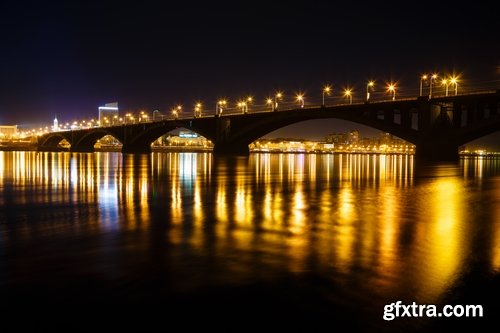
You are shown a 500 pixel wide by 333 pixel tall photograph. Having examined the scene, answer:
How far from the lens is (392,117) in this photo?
65938mm

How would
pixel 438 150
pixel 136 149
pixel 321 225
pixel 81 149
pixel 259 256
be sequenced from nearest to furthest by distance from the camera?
pixel 259 256 < pixel 321 225 < pixel 438 150 < pixel 136 149 < pixel 81 149

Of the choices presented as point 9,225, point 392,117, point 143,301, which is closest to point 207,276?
point 143,301

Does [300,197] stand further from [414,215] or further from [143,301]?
[143,301]

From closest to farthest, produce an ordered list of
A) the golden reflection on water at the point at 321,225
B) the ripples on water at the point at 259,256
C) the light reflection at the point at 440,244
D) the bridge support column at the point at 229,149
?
the ripples on water at the point at 259,256 < the light reflection at the point at 440,244 < the golden reflection on water at the point at 321,225 < the bridge support column at the point at 229,149

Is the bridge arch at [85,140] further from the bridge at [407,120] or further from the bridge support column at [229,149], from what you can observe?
the bridge support column at [229,149]

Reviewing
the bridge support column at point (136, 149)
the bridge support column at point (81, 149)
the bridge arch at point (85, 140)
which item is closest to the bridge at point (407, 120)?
the bridge support column at point (136, 149)

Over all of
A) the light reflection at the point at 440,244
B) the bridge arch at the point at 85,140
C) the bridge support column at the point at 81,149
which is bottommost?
the light reflection at the point at 440,244

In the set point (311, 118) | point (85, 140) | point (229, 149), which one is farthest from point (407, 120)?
point (85, 140)

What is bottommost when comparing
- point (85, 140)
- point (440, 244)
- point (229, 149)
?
point (440, 244)

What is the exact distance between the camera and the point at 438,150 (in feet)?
200

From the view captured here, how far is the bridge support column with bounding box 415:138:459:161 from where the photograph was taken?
60719 mm

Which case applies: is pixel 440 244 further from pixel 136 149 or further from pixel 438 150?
pixel 136 149

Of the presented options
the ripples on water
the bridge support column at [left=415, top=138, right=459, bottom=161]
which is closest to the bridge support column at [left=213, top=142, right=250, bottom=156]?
the bridge support column at [left=415, top=138, right=459, bottom=161]

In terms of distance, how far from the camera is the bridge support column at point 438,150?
199 ft
